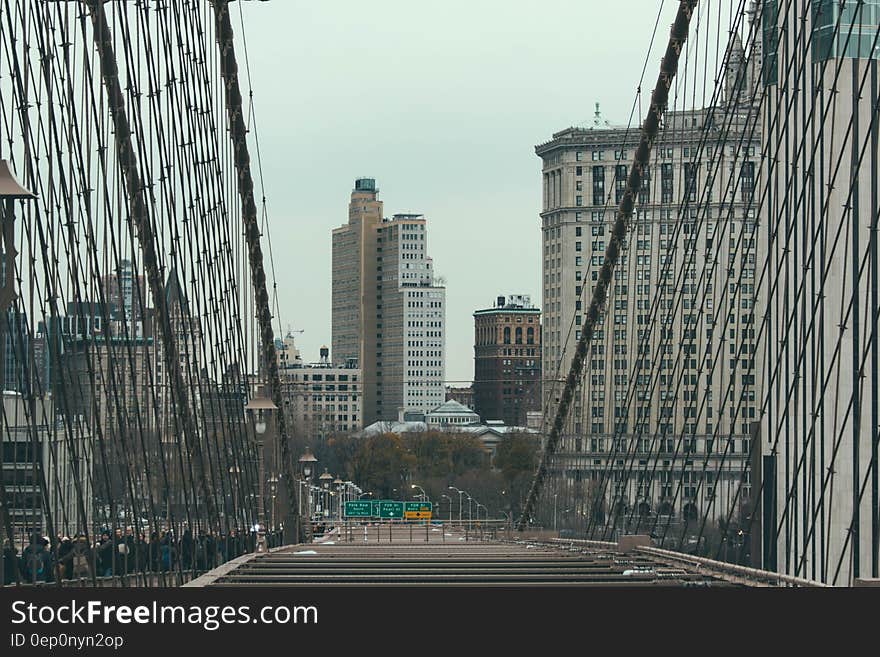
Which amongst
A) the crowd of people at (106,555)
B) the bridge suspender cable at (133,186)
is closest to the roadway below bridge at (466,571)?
the crowd of people at (106,555)

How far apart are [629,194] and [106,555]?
11692 mm

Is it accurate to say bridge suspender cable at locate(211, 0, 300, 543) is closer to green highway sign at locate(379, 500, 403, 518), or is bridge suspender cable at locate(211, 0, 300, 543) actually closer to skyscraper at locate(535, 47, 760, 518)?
skyscraper at locate(535, 47, 760, 518)

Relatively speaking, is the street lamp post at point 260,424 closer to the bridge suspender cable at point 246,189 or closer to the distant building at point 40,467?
the distant building at point 40,467

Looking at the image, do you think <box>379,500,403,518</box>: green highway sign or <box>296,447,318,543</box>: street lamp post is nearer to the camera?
<box>296,447,318,543</box>: street lamp post

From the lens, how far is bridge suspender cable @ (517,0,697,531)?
23.3 meters

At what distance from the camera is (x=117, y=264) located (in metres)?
15.7

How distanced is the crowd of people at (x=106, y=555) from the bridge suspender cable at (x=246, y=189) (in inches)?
218

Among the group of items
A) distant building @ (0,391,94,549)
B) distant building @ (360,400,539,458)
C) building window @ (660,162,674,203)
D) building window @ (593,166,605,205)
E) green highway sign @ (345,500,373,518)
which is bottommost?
green highway sign @ (345,500,373,518)

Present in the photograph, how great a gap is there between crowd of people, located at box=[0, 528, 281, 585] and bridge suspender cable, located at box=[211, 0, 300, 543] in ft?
18.2

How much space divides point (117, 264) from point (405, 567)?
12.3 feet

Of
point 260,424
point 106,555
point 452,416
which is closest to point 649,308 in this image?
point 260,424

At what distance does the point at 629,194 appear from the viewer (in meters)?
27.1

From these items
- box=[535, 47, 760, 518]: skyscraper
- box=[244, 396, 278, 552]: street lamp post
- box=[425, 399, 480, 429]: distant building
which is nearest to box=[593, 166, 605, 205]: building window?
box=[535, 47, 760, 518]: skyscraper
